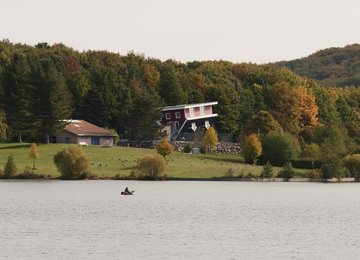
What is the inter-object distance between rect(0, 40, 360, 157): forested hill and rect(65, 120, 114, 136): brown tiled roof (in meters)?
3.08

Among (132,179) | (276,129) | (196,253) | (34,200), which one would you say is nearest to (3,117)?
(132,179)

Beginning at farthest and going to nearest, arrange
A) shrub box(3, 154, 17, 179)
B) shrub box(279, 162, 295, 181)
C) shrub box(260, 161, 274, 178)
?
shrub box(279, 162, 295, 181) < shrub box(260, 161, 274, 178) < shrub box(3, 154, 17, 179)

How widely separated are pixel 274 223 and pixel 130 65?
108 metres

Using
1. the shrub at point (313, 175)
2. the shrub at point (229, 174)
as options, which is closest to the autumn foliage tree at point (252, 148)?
the shrub at point (313, 175)

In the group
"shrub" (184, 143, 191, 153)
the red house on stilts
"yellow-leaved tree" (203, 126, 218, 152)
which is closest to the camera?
"shrub" (184, 143, 191, 153)

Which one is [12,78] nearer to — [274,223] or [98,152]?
[98,152]

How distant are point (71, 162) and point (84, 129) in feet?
105

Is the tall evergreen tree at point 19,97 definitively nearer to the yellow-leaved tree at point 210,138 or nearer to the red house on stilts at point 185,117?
the red house on stilts at point 185,117

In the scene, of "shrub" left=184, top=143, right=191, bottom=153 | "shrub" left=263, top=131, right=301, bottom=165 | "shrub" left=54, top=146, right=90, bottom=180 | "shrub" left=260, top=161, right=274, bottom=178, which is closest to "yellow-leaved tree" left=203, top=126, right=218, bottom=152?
"shrub" left=184, top=143, right=191, bottom=153

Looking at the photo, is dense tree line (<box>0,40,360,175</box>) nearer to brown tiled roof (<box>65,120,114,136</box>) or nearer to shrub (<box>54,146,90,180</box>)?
brown tiled roof (<box>65,120,114,136</box>)

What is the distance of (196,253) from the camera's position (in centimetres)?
4797

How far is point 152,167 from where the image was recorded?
10731cm

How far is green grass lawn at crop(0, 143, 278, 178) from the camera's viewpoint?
110750 millimetres

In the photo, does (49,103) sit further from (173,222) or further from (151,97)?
(173,222)
